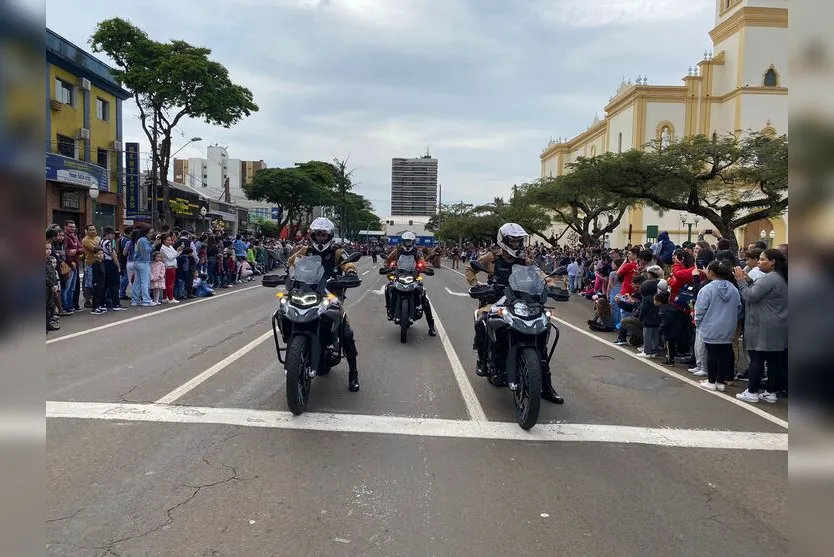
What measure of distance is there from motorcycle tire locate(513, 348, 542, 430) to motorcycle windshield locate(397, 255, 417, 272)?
5.38 meters

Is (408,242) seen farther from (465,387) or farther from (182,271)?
(182,271)

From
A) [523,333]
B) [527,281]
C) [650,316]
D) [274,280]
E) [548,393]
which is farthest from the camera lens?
[650,316]

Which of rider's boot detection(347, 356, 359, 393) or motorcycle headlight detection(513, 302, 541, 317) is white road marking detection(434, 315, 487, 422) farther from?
rider's boot detection(347, 356, 359, 393)

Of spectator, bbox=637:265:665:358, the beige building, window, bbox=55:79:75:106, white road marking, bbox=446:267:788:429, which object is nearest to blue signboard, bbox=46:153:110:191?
window, bbox=55:79:75:106

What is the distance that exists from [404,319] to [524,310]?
4689mm

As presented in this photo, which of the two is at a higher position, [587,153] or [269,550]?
[587,153]

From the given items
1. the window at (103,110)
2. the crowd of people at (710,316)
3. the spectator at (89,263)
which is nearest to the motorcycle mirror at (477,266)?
the crowd of people at (710,316)

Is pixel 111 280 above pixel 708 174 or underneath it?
underneath

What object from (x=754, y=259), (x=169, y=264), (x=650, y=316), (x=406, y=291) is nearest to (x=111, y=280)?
(x=169, y=264)

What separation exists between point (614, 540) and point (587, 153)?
63.6 m

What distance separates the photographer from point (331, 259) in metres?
7.30
